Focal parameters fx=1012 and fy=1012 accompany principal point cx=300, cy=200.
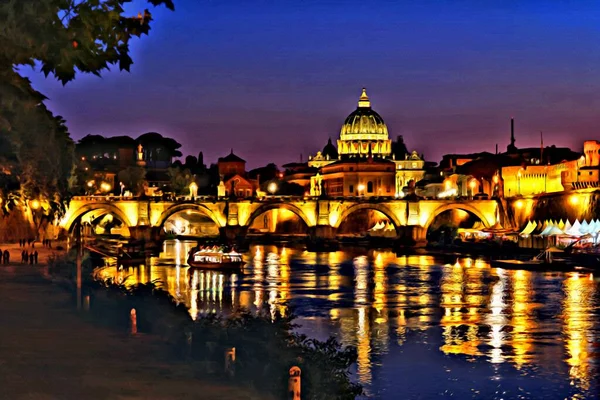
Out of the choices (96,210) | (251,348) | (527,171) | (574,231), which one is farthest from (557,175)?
(251,348)

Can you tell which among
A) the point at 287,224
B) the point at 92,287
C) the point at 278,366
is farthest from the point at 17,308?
the point at 287,224

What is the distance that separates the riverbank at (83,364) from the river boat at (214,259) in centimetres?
4053

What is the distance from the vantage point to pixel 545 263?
223 feet

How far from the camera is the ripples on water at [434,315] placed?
27719mm

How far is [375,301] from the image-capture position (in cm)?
4872

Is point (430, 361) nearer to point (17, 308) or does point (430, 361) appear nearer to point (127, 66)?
point (17, 308)

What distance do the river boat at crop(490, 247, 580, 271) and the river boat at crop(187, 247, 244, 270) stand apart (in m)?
18.8

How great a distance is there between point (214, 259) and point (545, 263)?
2222 centimetres

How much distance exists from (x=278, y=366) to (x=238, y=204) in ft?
304

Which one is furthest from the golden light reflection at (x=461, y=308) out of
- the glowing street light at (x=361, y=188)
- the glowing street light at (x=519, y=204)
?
the glowing street light at (x=361, y=188)

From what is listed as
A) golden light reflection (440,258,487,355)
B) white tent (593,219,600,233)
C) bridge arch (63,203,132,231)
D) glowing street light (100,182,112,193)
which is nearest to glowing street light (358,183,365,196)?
glowing street light (100,182,112,193)

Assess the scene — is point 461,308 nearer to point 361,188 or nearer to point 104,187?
point 104,187

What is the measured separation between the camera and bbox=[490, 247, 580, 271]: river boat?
220ft

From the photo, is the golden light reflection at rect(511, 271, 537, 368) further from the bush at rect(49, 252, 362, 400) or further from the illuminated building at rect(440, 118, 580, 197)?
the illuminated building at rect(440, 118, 580, 197)
